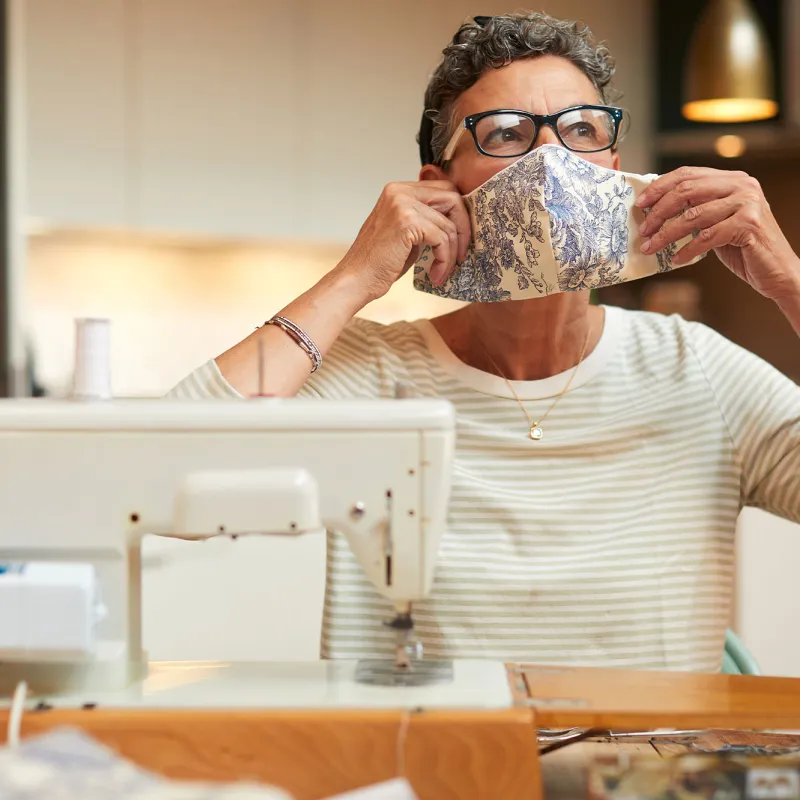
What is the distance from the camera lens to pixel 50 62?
3.85 m

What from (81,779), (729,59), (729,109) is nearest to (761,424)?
(81,779)

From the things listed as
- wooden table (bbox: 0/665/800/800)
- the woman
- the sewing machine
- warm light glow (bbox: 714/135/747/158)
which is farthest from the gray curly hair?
warm light glow (bbox: 714/135/747/158)

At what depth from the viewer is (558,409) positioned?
150cm

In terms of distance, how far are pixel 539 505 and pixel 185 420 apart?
56 cm

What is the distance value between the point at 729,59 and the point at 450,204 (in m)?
2.22

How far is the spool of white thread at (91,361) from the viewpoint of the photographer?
107cm

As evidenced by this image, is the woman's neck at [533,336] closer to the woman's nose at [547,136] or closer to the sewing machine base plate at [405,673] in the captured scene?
the woman's nose at [547,136]

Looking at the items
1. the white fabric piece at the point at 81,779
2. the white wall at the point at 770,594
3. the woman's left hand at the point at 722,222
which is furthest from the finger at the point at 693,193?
the white wall at the point at 770,594

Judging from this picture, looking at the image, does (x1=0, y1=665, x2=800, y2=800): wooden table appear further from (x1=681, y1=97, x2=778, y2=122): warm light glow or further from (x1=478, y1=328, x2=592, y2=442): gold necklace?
(x1=681, y1=97, x2=778, y2=122): warm light glow

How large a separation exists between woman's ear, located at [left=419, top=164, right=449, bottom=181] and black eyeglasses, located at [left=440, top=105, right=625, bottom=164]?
111 millimetres

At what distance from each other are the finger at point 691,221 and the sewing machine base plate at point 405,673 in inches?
25.1

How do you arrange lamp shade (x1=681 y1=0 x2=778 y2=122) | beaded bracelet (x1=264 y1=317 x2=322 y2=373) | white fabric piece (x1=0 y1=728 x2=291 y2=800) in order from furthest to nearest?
lamp shade (x1=681 y1=0 x2=778 y2=122), beaded bracelet (x1=264 y1=317 x2=322 y2=373), white fabric piece (x1=0 y1=728 x2=291 y2=800)

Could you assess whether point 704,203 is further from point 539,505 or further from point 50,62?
point 50,62

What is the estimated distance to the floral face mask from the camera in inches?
55.5
